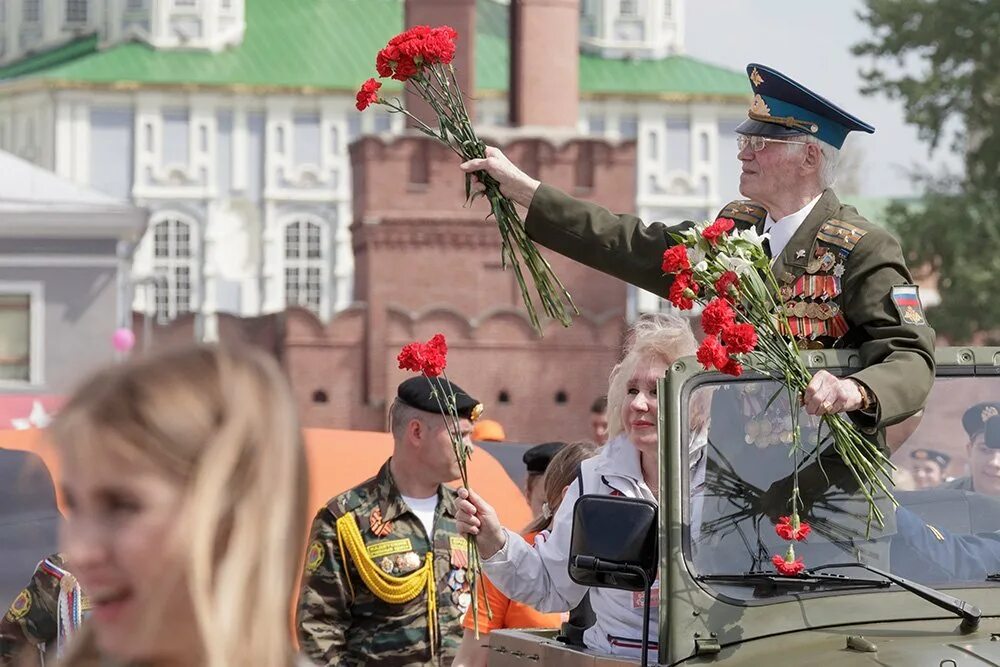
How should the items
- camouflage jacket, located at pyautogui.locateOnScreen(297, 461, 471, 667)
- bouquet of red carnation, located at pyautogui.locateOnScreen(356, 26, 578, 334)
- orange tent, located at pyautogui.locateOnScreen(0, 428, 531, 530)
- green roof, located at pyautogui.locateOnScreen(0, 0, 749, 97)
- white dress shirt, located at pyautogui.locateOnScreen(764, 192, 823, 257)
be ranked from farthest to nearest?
green roof, located at pyautogui.locateOnScreen(0, 0, 749, 97), orange tent, located at pyautogui.locateOnScreen(0, 428, 531, 530), camouflage jacket, located at pyautogui.locateOnScreen(297, 461, 471, 667), bouquet of red carnation, located at pyautogui.locateOnScreen(356, 26, 578, 334), white dress shirt, located at pyautogui.locateOnScreen(764, 192, 823, 257)

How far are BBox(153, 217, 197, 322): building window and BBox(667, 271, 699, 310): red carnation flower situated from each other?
7784cm

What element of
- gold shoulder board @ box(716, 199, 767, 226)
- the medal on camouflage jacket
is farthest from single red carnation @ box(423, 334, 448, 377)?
the medal on camouflage jacket

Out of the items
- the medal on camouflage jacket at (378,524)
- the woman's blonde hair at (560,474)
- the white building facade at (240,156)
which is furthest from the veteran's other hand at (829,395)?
the white building facade at (240,156)

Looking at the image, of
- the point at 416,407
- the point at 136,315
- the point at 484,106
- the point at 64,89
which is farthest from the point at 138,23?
the point at 416,407

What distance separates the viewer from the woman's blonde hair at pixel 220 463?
6.75 ft

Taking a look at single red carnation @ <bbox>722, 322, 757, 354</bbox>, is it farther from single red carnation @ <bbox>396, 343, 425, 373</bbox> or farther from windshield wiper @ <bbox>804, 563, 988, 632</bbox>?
single red carnation @ <bbox>396, 343, 425, 373</bbox>

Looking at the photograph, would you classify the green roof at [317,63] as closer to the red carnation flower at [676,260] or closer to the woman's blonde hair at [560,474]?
the woman's blonde hair at [560,474]

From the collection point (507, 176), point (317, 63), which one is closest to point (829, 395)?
point (507, 176)

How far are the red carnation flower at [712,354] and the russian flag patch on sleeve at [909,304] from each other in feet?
1.64

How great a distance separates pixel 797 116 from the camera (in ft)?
15.9

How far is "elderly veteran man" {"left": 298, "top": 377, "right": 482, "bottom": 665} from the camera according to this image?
5895 millimetres

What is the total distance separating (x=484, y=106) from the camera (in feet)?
265

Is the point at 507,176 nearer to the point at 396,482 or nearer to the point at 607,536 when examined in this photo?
the point at 607,536

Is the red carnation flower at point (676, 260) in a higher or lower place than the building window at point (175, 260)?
lower
